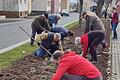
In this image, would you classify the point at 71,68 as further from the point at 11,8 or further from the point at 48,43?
the point at 11,8

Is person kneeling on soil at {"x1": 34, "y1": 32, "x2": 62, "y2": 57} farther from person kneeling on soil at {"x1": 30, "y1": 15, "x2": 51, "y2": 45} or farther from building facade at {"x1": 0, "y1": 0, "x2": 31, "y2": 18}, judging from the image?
building facade at {"x1": 0, "y1": 0, "x2": 31, "y2": 18}

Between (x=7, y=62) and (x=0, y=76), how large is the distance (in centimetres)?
281

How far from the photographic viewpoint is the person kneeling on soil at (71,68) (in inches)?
296

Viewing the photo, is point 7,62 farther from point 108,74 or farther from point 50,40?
point 108,74

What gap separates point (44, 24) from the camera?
18.6 m

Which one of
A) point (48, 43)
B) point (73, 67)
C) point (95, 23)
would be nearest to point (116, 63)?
point (95, 23)

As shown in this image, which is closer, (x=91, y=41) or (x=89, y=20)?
(x=91, y=41)

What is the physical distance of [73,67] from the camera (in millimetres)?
7770

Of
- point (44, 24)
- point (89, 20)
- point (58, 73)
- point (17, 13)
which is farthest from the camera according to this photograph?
point (17, 13)

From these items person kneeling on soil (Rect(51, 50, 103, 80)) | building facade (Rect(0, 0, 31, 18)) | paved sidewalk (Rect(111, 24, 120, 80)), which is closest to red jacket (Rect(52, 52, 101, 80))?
person kneeling on soil (Rect(51, 50, 103, 80))

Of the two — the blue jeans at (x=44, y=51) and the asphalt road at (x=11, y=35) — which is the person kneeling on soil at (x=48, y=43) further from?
the asphalt road at (x=11, y=35)

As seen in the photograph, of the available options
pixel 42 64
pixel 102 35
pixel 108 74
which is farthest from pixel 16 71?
pixel 102 35

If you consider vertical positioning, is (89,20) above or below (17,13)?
above

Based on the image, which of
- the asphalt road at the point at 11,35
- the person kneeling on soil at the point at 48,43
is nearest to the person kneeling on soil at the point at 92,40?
the person kneeling on soil at the point at 48,43
